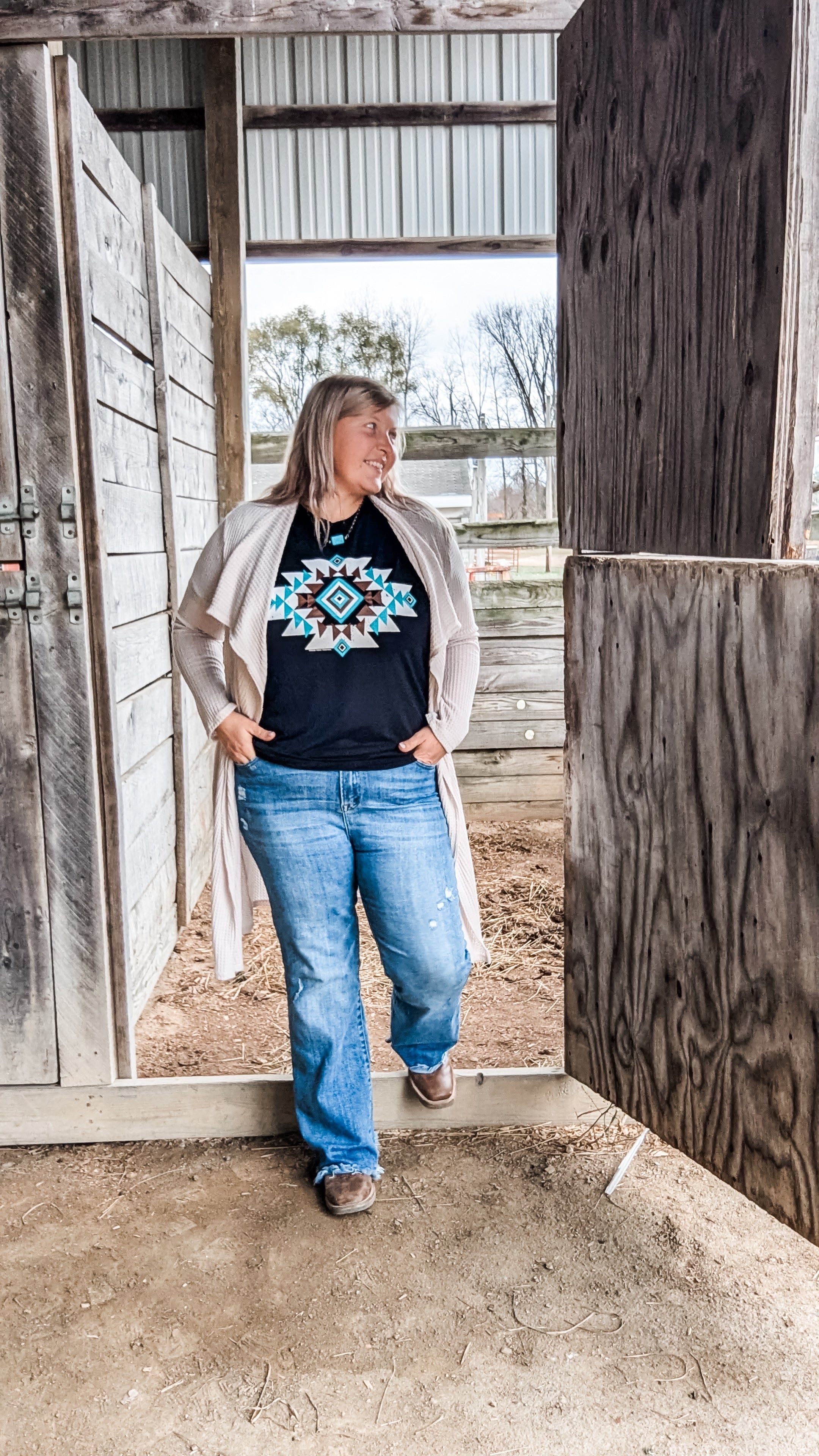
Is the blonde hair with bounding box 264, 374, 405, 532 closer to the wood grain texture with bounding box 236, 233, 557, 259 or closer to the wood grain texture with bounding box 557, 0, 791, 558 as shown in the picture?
the wood grain texture with bounding box 557, 0, 791, 558

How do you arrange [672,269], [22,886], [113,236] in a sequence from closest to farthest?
[672,269] < [22,886] < [113,236]

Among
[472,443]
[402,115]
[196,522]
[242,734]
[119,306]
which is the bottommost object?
[242,734]

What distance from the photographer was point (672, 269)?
2025 millimetres

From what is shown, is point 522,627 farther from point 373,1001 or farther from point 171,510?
point 373,1001

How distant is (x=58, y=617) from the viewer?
106 inches

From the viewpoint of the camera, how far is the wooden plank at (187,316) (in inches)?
171

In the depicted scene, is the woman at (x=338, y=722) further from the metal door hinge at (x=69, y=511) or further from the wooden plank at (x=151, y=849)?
the wooden plank at (x=151, y=849)

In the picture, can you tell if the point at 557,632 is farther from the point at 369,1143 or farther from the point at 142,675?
the point at 369,1143

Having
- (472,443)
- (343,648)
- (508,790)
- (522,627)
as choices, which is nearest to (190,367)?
(472,443)

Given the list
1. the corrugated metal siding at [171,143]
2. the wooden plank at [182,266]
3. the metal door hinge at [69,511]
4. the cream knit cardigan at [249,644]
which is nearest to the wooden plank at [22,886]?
the metal door hinge at [69,511]

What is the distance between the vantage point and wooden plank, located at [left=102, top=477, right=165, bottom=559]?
3.35 m

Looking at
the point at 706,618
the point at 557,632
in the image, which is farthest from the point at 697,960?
the point at 557,632

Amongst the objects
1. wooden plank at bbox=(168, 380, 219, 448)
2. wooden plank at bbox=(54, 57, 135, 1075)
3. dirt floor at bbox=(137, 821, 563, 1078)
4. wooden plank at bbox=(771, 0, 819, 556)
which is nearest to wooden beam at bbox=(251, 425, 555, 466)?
wooden plank at bbox=(168, 380, 219, 448)

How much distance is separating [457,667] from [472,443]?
12.0 ft
